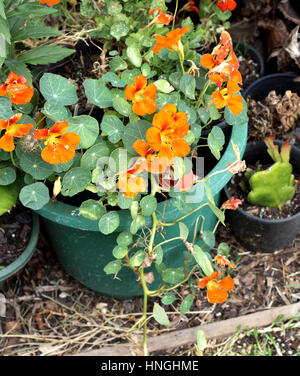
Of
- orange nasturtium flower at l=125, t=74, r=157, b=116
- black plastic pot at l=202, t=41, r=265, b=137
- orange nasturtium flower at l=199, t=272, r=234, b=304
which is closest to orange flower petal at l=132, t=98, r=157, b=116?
orange nasturtium flower at l=125, t=74, r=157, b=116

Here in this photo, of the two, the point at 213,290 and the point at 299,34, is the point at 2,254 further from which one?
the point at 299,34

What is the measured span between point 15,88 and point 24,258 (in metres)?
0.65

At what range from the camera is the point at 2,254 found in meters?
1.69

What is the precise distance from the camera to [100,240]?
4.99 ft

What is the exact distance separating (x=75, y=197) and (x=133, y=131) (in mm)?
336

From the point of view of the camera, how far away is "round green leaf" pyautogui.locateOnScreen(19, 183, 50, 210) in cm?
132

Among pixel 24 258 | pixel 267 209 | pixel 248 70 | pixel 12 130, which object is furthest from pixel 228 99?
pixel 248 70

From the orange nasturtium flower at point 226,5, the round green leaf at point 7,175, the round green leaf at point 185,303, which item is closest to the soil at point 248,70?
the orange nasturtium flower at point 226,5

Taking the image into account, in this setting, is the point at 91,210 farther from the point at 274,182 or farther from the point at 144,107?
the point at 274,182

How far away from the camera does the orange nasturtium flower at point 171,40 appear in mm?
1310

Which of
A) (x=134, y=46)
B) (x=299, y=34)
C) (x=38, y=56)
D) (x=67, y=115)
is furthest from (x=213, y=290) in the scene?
(x=299, y=34)

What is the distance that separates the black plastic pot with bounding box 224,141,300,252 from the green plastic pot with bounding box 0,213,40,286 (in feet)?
2.21

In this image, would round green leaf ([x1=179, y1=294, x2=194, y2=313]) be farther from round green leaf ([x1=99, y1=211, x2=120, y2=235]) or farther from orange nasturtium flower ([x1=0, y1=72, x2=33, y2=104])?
orange nasturtium flower ([x1=0, y1=72, x2=33, y2=104])

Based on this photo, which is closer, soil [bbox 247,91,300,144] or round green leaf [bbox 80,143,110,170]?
round green leaf [bbox 80,143,110,170]
